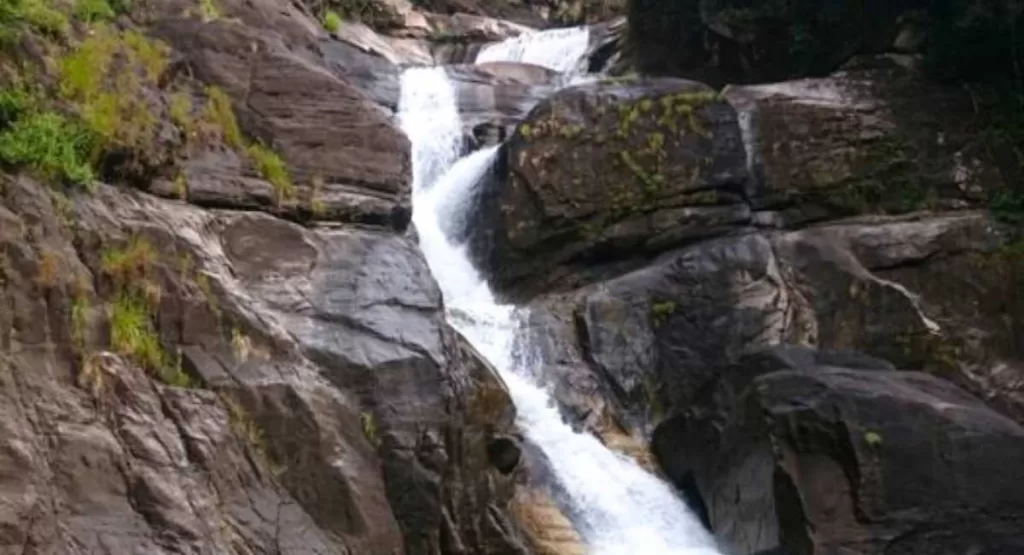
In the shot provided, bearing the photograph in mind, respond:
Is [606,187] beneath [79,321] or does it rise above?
above

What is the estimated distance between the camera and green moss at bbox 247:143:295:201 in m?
13.9

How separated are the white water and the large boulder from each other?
22.9 ft

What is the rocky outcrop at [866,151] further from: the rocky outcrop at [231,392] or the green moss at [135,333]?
the green moss at [135,333]

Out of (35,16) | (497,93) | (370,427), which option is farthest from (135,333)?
(497,93)

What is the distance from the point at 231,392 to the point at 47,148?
2858 mm

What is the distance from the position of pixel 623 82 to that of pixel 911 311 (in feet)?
20.5

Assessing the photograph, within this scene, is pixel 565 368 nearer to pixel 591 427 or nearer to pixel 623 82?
pixel 591 427

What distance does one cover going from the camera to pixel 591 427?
16125 millimetres

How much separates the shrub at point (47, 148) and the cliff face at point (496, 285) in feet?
0.13

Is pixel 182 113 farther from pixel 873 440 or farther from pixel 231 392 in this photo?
pixel 873 440

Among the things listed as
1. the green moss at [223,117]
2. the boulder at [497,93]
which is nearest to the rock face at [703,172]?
the boulder at [497,93]

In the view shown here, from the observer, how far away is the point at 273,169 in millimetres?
14055

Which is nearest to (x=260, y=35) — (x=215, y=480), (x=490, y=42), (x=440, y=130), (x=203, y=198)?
(x=203, y=198)

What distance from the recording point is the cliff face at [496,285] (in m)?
10.1
